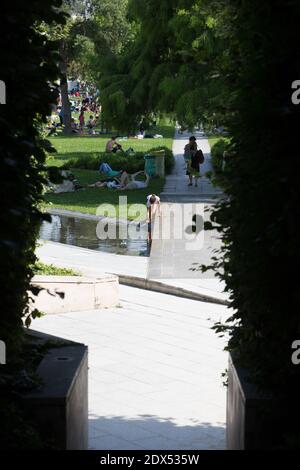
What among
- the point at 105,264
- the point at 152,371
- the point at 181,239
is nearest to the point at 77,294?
the point at 152,371

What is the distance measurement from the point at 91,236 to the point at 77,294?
910 cm

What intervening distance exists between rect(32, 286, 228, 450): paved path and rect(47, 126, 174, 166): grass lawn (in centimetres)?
2916

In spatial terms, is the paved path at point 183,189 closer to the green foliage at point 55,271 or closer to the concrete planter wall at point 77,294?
the green foliage at point 55,271

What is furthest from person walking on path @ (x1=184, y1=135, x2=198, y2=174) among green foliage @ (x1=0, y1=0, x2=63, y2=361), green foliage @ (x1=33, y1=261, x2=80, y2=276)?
green foliage @ (x1=0, y1=0, x2=63, y2=361)

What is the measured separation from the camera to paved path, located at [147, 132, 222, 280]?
60.1 ft

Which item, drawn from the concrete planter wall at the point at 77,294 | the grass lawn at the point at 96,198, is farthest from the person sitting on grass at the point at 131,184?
the concrete planter wall at the point at 77,294

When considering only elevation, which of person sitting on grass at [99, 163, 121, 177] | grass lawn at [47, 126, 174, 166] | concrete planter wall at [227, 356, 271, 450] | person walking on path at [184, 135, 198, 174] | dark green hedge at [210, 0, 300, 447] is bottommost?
concrete planter wall at [227, 356, 271, 450]

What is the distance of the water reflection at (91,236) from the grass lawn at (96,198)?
3.69ft

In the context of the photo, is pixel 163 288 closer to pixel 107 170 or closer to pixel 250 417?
pixel 250 417

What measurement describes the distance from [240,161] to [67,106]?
63375 mm

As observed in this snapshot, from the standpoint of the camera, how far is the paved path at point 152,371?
8812 mm

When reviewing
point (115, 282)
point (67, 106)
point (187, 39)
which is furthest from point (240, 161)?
point (67, 106)

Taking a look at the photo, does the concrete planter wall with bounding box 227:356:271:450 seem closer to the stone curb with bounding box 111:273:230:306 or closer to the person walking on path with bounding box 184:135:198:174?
the stone curb with bounding box 111:273:230:306

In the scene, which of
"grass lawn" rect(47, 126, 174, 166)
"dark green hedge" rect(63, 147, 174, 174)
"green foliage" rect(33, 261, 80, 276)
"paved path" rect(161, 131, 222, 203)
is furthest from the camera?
"grass lawn" rect(47, 126, 174, 166)
